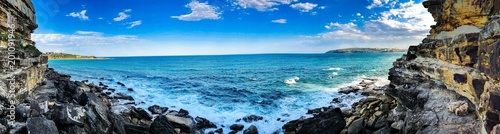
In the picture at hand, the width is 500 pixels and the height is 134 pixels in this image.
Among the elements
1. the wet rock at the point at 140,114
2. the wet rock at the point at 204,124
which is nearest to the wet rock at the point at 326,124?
the wet rock at the point at 204,124

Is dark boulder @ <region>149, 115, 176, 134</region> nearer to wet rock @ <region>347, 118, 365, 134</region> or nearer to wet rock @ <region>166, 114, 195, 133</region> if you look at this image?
wet rock @ <region>166, 114, 195, 133</region>

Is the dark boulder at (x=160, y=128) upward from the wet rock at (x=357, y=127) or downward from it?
upward

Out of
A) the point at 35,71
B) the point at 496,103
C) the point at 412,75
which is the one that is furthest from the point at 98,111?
the point at 412,75

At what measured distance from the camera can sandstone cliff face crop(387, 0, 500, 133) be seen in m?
6.21

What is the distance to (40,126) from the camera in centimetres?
778

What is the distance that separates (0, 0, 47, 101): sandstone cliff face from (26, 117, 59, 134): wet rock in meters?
2.03

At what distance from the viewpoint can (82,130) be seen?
8891 mm

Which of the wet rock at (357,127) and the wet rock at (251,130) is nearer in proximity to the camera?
the wet rock at (357,127)

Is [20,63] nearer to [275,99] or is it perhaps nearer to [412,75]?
[412,75]

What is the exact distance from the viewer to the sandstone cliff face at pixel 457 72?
20.4 feet

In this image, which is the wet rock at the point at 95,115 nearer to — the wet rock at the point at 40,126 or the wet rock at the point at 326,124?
the wet rock at the point at 40,126

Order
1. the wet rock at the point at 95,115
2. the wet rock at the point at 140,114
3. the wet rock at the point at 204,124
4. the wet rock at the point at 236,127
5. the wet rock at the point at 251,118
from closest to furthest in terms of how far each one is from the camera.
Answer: the wet rock at the point at 95,115
the wet rock at the point at 140,114
the wet rock at the point at 236,127
the wet rock at the point at 204,124
the wet rock at the point at 251,118

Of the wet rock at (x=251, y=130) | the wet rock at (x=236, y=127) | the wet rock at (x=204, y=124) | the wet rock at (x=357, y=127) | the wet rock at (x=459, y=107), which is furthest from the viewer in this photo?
the wet rock at (x=204, y=124)

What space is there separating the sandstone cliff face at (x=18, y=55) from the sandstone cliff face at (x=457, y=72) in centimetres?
1297
